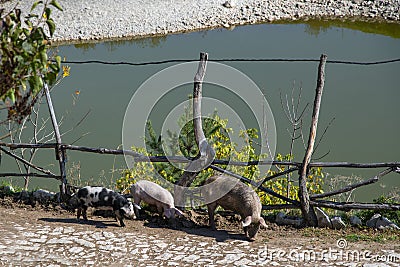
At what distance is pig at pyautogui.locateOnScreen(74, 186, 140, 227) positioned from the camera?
6.17m

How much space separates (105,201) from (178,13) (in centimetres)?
1484

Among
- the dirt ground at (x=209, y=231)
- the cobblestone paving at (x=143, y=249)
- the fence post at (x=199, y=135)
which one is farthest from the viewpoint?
the fence post at (x=199, y=135)

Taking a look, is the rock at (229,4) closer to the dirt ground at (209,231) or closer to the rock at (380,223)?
the dirt ground at (209,231)

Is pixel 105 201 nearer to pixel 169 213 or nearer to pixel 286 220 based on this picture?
pixel 169 213

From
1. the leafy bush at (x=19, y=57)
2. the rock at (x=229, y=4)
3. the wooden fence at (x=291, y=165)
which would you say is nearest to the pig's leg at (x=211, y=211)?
the wooden fence at (x=291, y=165)

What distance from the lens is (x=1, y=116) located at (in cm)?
1177

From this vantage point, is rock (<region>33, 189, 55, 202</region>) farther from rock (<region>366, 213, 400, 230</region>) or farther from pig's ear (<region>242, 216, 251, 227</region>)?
rock (<region>366, 213, 400, 230</region>)

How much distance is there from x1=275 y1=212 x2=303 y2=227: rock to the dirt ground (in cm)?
7

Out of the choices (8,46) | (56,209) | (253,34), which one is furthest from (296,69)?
(8,46)

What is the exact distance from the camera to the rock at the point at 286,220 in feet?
20.9

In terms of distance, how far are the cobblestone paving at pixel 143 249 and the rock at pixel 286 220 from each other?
1.94 feet

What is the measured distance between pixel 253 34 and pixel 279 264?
47.9 feet

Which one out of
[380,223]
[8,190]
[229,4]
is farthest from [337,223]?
[229,4]

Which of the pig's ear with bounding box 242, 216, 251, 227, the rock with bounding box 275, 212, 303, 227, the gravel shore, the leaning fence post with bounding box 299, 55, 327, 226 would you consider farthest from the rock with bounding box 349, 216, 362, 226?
the gravel shore
